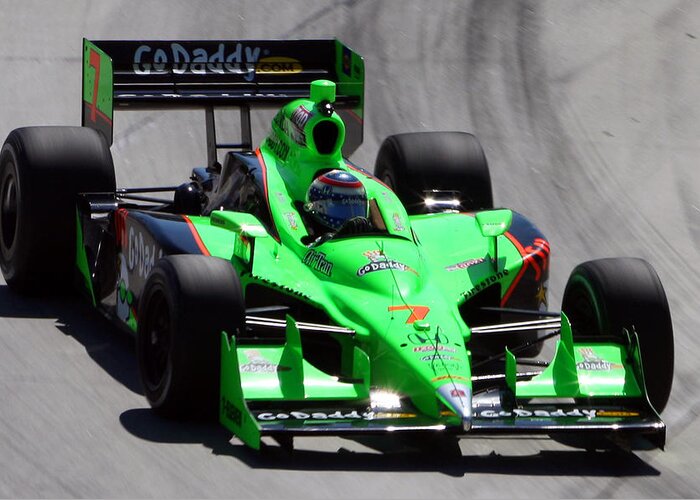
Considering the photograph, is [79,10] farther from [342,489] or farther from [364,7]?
[342,489]

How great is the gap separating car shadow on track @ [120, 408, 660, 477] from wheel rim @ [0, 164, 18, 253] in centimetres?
328

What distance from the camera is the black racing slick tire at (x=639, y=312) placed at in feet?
30.0

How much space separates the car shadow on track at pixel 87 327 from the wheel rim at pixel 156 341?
39cm

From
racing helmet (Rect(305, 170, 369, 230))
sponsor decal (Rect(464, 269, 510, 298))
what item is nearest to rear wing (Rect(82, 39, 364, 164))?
racing helmet (Rect(305, 170, 369, 230))

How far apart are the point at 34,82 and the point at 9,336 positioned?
582 centimetres

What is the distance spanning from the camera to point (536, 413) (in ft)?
28.0

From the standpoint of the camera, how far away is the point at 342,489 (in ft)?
26.3

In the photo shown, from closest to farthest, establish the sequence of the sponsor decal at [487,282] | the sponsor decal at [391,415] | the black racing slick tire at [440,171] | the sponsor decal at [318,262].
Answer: the sponsor decal at [391,415] < the sponsor decal at [318,262] < the sponsor decal at [487,282] < the black racing slick tire at [440,171]

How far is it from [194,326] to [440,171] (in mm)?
3903

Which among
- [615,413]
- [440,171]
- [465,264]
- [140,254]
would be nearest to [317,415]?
[615,413]

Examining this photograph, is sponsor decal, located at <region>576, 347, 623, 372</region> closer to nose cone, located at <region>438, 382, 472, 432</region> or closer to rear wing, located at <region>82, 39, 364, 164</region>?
nose cone, located at <region>438, 382, 472, 432</region>

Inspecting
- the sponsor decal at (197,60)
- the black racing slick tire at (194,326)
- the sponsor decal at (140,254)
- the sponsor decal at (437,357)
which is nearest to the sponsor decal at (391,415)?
the sponsor decal at (437,357)

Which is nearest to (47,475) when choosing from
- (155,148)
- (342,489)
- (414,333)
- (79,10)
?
(342,489)

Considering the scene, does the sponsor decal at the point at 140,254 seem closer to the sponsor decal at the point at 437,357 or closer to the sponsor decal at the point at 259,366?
the sponsor decal at the point at 259,366
